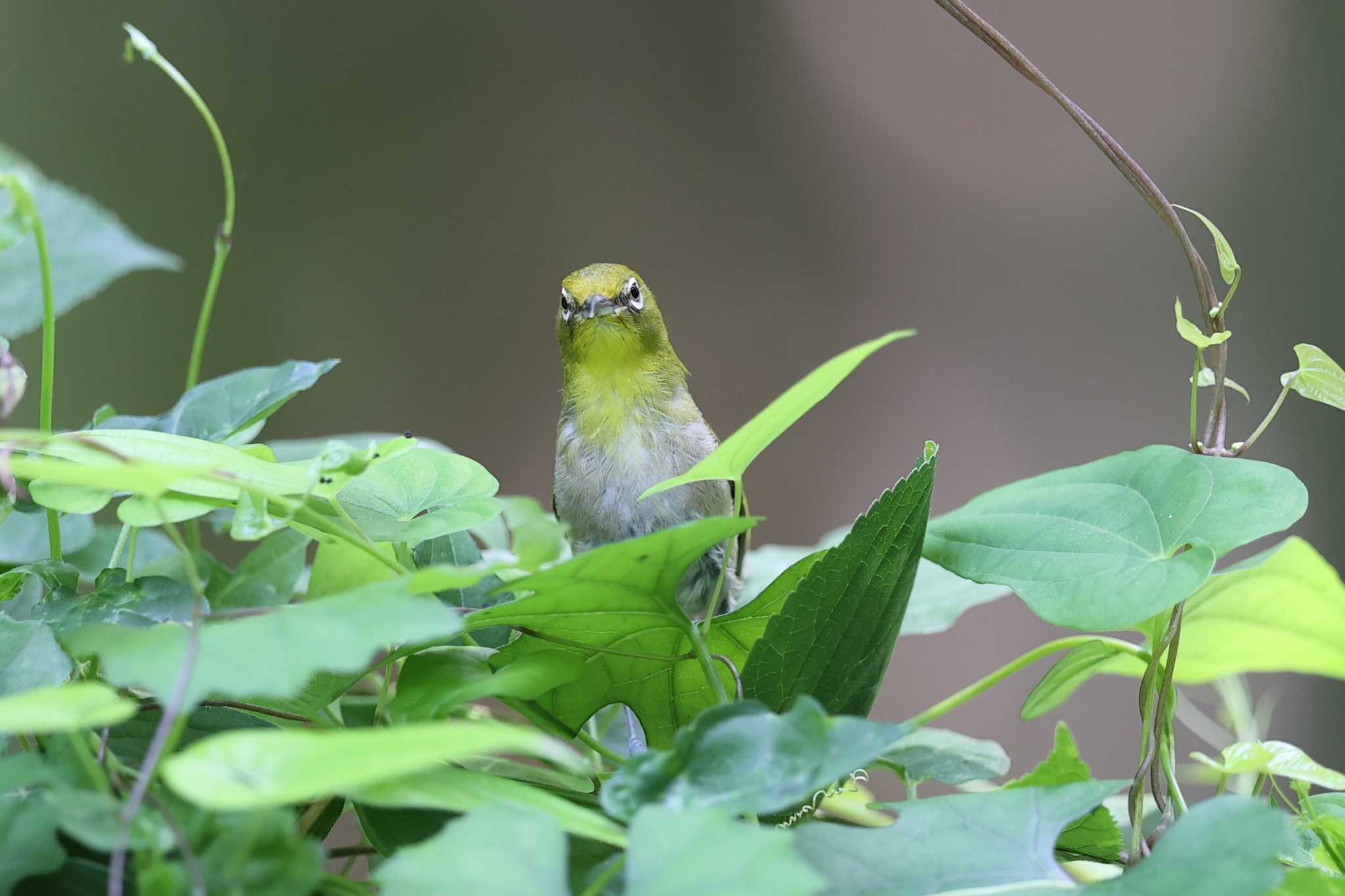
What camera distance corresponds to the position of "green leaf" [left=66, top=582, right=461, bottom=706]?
0.38 metres

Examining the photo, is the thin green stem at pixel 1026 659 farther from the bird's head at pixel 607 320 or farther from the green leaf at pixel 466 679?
the bird's head at pixel 607 320

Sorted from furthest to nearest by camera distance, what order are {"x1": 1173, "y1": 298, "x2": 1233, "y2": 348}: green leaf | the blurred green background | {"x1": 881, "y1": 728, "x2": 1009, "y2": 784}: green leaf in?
the blurred green background
{"x1": 881, "y1": 728, "x2": 1009, "y2": 784}: green leaf
{"x1": 1173, "y1": 298, "x2": 1233, "y2": 348}: green leaf

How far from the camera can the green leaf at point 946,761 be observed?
740mm

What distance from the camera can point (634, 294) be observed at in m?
1.50

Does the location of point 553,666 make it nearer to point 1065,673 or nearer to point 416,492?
point 416,492

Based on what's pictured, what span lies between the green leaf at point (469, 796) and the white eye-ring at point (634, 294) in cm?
106

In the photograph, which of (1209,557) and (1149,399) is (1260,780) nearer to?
(1209,557)

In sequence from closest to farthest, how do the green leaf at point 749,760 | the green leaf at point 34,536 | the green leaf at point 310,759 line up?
the green leaf at point 310,759
the green leaf at point 749,760
the green leaf at point 34,536

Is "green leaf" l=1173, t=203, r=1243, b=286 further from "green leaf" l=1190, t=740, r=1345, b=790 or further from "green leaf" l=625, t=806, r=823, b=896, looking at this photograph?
"green leaf" l=625, t=806, r=823, b=896

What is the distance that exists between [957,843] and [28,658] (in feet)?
1.46

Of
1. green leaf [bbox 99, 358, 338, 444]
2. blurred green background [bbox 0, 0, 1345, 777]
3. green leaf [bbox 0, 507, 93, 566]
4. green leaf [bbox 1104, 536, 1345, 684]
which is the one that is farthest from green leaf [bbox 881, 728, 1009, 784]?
blurred green background [bbox 0, 0, 1345, 777]

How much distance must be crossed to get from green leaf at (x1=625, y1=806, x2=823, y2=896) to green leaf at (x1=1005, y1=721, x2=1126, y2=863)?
277 millimetres

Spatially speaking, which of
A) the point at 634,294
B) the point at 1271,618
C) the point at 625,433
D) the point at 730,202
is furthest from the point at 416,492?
the point at 730,202

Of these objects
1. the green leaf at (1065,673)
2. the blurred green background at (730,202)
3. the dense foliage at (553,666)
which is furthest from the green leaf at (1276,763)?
the blurred green background at (730,202)
